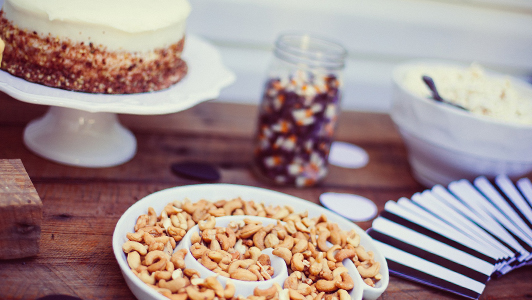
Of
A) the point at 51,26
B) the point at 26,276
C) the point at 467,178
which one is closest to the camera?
the point at 26,276

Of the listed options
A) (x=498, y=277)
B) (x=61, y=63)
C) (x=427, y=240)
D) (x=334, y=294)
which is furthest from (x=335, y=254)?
(x=61, y=63)

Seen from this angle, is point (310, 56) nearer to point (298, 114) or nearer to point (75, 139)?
point (298, 114)

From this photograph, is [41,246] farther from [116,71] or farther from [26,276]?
[116,71]

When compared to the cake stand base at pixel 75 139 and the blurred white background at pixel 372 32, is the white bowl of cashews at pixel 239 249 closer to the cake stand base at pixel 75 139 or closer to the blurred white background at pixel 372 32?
the cake stand base at pixel 75 139

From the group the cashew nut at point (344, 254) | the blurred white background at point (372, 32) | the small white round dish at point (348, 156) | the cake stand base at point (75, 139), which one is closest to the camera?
the cashew nut at point (344, 254)

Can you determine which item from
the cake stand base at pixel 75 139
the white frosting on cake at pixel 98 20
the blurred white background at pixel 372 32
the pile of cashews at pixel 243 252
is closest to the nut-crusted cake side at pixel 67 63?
the white frosting on cake at pixel 98 20

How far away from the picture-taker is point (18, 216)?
56 cm

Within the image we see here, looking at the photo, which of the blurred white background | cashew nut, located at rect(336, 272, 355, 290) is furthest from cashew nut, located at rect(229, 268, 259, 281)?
the blurred white background

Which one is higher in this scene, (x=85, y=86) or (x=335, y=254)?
(x=85, y=86)

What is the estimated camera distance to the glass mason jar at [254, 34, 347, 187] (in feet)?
2.83

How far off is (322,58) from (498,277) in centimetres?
48

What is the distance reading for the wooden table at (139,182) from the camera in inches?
23.2

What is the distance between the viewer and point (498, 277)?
2.41 feet

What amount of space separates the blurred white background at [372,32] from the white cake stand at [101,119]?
0.31m
